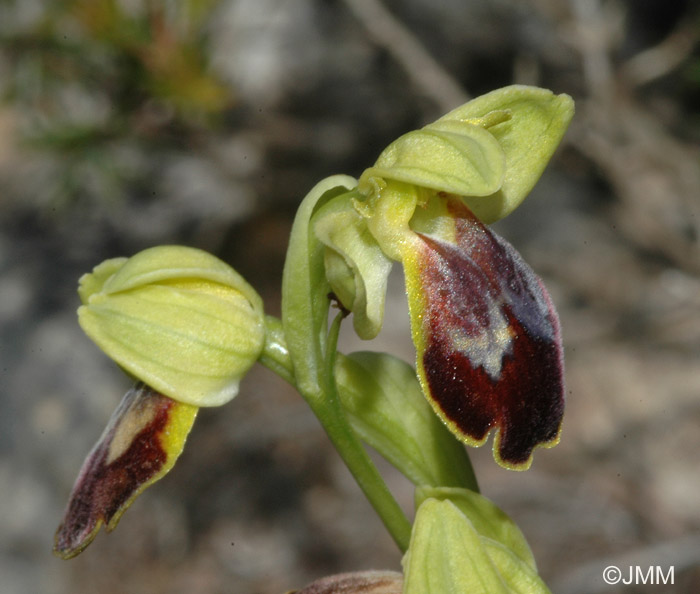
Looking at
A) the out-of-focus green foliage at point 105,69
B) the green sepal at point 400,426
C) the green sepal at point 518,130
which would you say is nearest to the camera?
the green sepal at point 518,130

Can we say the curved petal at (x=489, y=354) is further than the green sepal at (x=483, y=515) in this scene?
No

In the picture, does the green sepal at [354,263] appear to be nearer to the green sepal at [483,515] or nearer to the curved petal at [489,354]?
the curved petal at [489,354]

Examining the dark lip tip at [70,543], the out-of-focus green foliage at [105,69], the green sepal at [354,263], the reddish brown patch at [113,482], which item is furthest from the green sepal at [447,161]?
the out-of-focus green foliage at [105,69]

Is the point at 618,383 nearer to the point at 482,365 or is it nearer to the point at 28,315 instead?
the point at 28,315

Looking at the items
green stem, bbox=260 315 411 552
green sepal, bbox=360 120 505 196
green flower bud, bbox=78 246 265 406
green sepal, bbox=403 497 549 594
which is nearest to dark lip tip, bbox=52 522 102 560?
green flower bud, bbox=78 246 265 406

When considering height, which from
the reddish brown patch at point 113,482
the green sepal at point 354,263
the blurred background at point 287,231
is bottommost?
the blurred background at point 287,231

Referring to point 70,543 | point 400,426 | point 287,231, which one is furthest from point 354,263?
point 287,231
